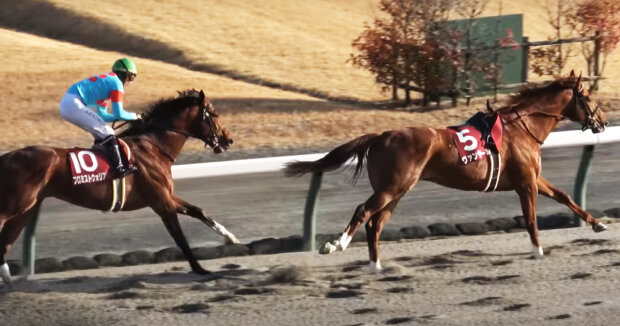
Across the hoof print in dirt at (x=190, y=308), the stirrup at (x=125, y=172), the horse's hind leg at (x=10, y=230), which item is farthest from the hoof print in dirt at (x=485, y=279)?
the horse's hind leg at (x=10, y=230)

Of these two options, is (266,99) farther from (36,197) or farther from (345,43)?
(36,197)

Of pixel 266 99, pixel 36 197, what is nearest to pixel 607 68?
pixel 266 99

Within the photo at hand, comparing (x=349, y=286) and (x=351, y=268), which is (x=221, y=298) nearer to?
(x=349, y=286)

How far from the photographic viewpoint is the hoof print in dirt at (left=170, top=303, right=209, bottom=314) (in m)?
7.93

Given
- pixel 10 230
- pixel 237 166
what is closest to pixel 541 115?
pixel 237 166

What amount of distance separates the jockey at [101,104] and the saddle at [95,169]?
7cm

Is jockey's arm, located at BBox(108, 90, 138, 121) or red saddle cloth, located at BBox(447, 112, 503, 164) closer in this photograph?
jockey's arm, located at BBox(108, 90, 138, 121)

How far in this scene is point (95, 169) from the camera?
893 cm

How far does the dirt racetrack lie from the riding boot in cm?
80

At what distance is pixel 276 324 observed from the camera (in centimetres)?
755

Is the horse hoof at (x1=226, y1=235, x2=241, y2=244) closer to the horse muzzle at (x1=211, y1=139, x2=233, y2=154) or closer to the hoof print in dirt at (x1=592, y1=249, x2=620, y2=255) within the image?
the horse muzzle at (x1=211, y1=139, x2=233, y2=154)

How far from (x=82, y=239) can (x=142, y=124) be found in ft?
5.09

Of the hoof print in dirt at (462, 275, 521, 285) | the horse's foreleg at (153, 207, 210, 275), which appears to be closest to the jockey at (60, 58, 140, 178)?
the horse's foreleg at (153, 207, 210, 275)

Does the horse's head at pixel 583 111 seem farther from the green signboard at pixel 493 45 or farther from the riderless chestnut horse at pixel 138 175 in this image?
the green signboard at pixel 493 45
